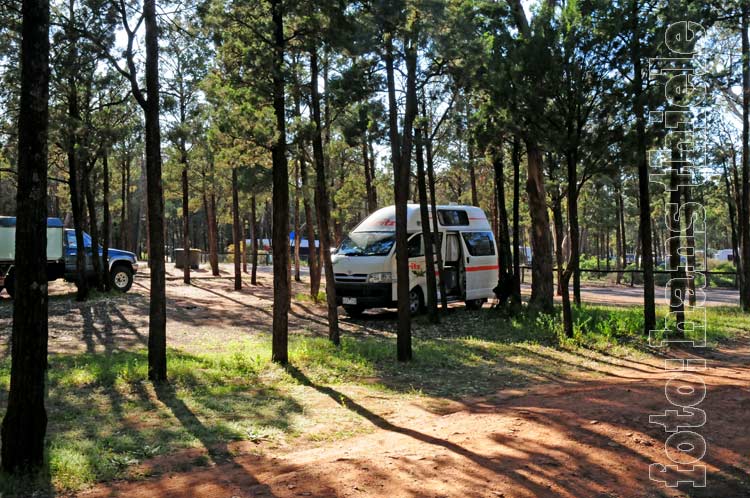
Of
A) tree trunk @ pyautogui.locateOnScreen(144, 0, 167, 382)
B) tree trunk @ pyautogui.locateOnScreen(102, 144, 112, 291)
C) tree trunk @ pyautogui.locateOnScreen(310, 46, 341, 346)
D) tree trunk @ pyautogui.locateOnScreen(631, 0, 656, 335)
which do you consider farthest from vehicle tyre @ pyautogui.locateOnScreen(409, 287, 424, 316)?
tree trunk @ pyautogui.locateOnScreen(102, 144, 112, 291)

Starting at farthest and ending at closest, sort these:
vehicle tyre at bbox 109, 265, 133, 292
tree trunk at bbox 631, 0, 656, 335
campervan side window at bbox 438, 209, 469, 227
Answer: vehicle tyre at bbox 109, 265, 133, 292, campervan side window at bbox 438, 209, 469, 227, tree trunk at bbox 631, 0, 656, 335

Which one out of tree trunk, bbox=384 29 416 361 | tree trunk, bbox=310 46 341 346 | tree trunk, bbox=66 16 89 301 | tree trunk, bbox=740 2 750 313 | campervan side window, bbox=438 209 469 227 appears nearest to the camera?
tree trunk, bbox=384 29 416 361

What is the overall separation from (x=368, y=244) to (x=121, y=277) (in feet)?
31.9

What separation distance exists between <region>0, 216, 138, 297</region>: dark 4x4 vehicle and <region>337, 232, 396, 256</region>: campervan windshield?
8.19 meters

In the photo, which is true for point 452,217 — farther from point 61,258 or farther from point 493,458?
point 493,458

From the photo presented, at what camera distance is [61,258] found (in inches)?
741

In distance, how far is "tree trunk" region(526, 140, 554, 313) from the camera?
1515cm

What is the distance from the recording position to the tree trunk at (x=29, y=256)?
4.61m

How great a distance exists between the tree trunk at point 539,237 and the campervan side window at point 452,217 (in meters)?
2.59

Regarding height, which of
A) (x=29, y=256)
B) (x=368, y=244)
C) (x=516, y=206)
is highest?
(x=516, y=206)

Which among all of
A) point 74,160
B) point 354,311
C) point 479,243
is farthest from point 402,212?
point 74,160

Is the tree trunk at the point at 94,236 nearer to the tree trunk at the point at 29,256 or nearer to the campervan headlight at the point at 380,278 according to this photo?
the campervan headlight at the point at 380,278

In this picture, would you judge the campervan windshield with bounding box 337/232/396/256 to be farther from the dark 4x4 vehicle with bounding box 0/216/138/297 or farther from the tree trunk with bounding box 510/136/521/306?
the dark 4x4 vehicle with bounding box 0/216/138/297

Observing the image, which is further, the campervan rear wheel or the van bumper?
the campervan rear wheel
